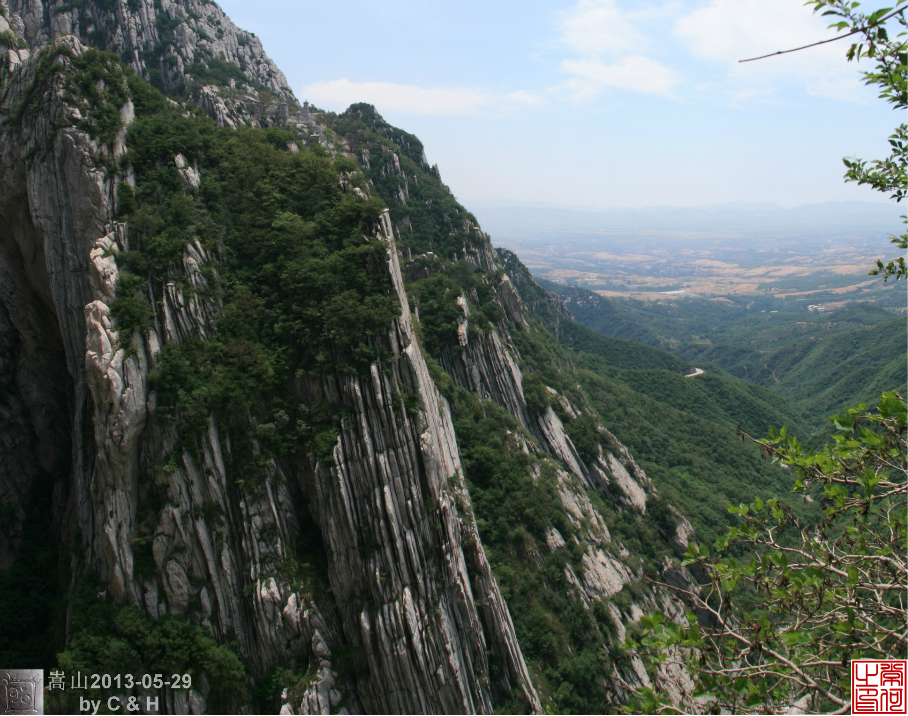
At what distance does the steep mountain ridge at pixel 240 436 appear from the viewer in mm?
18625

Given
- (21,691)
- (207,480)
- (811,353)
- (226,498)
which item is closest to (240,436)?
(207,480)

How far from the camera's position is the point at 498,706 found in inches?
863

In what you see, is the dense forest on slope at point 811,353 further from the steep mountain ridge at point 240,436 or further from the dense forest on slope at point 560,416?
the steep mountain ridge at point 240,436

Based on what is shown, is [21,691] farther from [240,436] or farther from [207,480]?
[240,436]

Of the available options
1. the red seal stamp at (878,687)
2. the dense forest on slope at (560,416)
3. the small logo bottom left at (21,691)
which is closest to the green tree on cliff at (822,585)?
the red seal stamp at (878,687)

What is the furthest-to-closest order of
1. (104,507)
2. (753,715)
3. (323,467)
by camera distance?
(323,467) < (104,507) < (753,715)

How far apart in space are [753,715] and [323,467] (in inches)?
685

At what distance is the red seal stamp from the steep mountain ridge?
16999 mm

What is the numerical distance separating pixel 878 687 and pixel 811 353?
543 feet

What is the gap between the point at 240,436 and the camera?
20.3m

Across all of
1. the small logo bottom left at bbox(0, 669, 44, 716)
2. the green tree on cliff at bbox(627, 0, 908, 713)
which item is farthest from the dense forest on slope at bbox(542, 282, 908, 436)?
the small logo bottom left at bbox(0, 669, 44, 716)

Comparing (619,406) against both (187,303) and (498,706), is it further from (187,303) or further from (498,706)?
(187,303)

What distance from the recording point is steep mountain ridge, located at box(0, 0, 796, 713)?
18625 mm

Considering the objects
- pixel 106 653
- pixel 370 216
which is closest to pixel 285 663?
pixel 106 653
